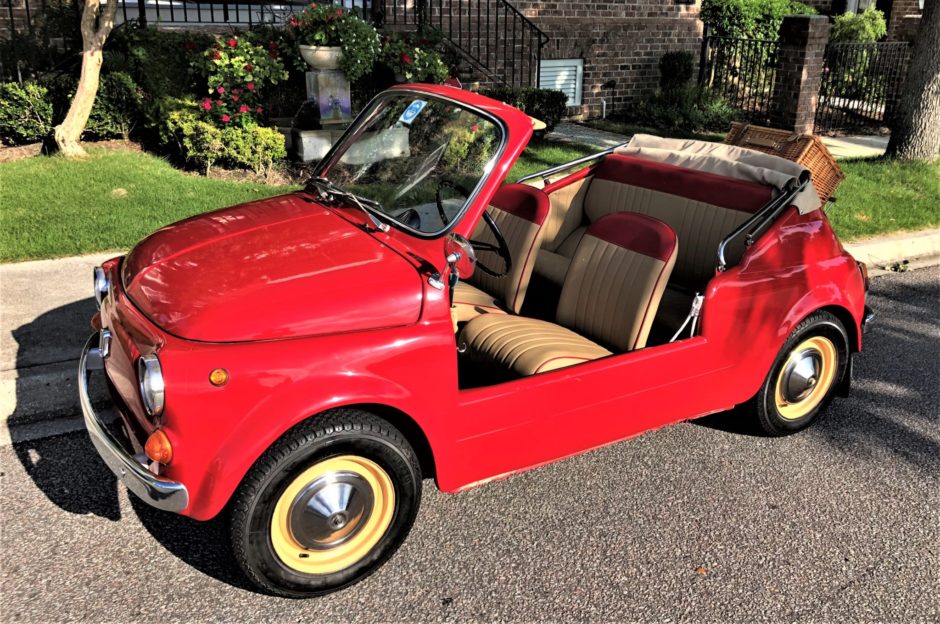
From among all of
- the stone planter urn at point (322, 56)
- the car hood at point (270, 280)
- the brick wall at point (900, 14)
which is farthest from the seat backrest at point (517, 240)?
the brick wall at point (900, 14)

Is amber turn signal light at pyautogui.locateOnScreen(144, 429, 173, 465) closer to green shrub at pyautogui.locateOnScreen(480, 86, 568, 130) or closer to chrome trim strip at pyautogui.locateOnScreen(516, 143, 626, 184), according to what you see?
chrome trim strip at pyautogui.locateOnScreen(516, 143, 626, 184)

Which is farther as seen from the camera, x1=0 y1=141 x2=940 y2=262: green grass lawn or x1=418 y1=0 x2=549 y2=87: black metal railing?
x1=418 y1=0 x2=549 y2=87: black metal railing

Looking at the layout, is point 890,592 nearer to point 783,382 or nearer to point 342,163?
point 783,382

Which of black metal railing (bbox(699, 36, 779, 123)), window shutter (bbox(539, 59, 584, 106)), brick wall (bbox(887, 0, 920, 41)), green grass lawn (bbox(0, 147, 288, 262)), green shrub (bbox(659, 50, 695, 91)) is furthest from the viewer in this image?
brick wall (bbox(887, 0, 920, 41))

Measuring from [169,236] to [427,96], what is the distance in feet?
4.19

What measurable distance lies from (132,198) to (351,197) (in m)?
4.41

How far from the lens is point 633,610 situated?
300 centimetres

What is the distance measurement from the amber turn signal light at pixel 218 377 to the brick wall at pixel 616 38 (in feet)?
34.8

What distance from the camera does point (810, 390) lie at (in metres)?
4.27

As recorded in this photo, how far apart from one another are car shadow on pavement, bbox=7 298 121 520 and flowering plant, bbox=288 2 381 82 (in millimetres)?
4621

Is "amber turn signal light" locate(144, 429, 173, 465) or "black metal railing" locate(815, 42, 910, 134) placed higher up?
"black metal railing" locate(815, 42, 910, 134)

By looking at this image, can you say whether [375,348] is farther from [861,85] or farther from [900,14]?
[900,14]

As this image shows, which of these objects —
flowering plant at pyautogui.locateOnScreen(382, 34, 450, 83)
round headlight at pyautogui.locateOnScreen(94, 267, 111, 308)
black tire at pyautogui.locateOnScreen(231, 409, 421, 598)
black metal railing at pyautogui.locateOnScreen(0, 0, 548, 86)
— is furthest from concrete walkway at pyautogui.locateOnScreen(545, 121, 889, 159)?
black tire at pyautogui.locateOnScreen(231, 409, 421, 598)

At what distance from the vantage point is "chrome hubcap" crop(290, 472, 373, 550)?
9.56ft
